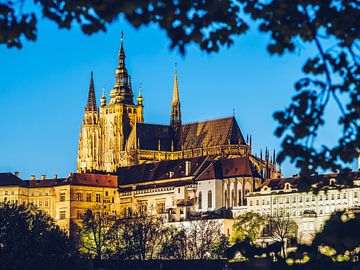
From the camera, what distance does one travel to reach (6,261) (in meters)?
72.0

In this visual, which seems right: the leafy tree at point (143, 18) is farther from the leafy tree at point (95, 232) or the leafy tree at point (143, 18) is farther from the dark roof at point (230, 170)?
the dark roof at point (230, 170)

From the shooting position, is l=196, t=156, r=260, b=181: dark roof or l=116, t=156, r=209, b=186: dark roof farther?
l=116, t=156, r=209, b=186: dark roof

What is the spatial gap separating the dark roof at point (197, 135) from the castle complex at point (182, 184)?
15cm

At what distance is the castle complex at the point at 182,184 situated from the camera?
149m

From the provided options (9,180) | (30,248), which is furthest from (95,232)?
(30,248)

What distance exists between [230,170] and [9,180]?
38.0m

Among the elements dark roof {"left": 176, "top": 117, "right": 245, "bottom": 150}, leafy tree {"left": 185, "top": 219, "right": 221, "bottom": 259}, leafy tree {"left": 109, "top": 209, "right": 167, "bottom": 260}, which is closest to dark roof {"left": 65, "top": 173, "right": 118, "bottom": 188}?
dark roof {"left": 176, "top": 117, "right": 245, "bottom": 150}

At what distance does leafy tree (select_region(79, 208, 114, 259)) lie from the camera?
14025 centimetres

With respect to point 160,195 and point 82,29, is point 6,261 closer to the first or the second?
point 82,29

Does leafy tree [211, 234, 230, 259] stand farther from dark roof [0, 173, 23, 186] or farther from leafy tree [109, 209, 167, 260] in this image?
dark roof [0, 173, 23, 186]

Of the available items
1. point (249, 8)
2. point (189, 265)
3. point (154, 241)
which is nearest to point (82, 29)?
point (249, 8)

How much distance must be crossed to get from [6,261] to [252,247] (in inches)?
2283

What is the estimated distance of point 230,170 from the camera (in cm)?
15962

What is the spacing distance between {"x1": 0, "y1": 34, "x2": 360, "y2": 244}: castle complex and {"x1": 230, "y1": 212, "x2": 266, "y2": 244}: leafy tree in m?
4.84
